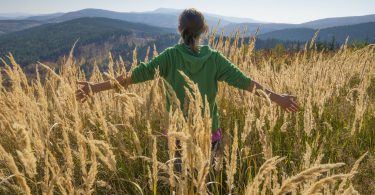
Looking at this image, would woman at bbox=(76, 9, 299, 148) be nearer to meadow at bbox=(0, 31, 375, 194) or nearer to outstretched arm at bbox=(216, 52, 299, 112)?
outstretched arm at bbox=(216, 52, 299, 112)

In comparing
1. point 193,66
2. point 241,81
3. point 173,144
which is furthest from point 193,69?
point 173,144

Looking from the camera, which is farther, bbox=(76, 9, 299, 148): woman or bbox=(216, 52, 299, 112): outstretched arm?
bbox=(76, 9, 299, 148): woman

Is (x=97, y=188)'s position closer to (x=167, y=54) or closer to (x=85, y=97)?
(x=85, y=97)

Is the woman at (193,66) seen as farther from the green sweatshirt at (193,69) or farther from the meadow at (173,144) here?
the meadow at (173,144)

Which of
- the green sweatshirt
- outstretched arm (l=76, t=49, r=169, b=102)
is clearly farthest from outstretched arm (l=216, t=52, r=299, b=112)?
outstretched arm (l=76, t=49, r=169, b=102)

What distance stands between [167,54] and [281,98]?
92cm

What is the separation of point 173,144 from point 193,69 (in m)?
1.31

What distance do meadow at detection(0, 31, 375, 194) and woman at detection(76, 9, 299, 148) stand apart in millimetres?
117

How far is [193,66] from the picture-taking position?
2416 millimetres

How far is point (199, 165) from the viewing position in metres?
1.09

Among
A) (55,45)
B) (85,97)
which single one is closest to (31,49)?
(55,45)

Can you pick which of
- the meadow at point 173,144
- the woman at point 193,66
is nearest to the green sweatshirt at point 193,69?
the woman at point 193,66

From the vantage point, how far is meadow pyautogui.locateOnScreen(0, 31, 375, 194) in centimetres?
115

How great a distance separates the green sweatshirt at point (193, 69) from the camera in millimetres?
2398
